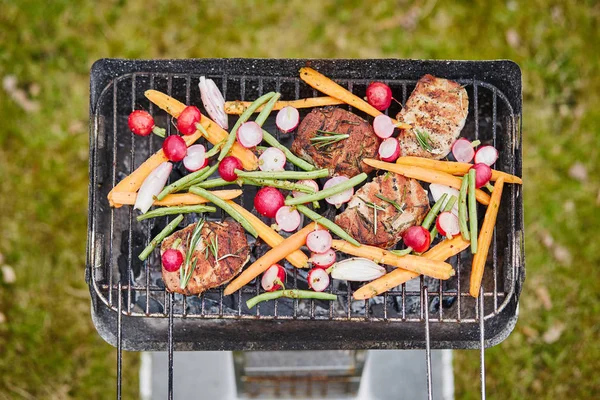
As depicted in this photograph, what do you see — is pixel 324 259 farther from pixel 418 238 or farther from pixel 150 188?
pixel 150 188

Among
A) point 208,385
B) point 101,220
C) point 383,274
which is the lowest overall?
point 208,385

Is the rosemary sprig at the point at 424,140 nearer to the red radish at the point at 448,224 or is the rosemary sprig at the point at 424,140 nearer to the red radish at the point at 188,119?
the red radish at the point at 448,224

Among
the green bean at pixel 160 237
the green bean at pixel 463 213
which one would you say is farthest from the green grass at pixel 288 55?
the green bean at pixel 463 213

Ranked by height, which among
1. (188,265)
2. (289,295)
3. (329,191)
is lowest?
(289,295)

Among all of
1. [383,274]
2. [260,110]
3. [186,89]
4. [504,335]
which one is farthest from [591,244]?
[186,89]

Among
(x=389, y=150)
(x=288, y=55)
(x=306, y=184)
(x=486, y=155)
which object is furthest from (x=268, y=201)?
A: (x=288, y=55)

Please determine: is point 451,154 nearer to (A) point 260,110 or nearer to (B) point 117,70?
(A) point 260,110

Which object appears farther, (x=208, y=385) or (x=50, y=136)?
(x=50, y=136)
